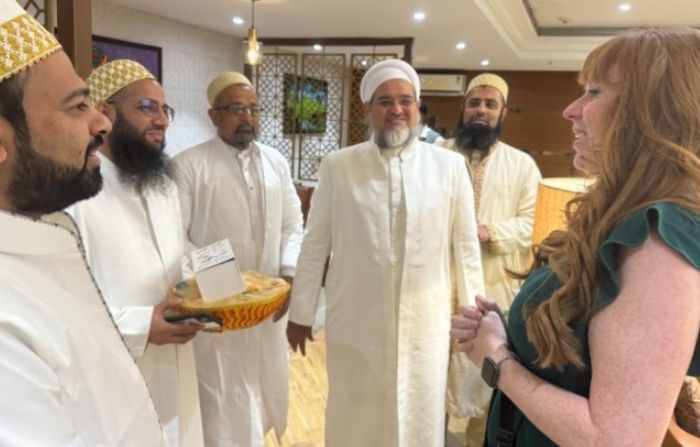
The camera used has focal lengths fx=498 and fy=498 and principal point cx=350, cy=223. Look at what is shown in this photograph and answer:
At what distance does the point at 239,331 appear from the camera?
2.07 meters

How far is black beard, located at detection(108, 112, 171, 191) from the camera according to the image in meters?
1.61

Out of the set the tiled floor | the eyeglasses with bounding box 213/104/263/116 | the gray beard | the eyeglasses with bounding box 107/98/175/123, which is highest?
the eyeglasses with bounding box 213/104/263/116

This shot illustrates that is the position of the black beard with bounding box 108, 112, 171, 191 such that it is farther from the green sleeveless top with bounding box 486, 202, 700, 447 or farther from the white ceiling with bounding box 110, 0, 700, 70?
the white ceiling with bounding box 110, 0, 700, 70

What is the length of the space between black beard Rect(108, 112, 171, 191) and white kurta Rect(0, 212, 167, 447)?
0.68 meters

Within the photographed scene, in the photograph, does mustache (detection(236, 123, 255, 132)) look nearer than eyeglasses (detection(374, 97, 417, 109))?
No

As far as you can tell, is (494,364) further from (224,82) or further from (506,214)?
(224,82)

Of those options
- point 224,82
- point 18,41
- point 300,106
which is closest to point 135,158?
point 224,82

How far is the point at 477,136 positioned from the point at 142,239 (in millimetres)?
1784

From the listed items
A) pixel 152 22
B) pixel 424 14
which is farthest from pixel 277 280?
pixel 152 22

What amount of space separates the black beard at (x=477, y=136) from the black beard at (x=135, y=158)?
Result: 1584 millimetres

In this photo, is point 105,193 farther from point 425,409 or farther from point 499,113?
point 499,113

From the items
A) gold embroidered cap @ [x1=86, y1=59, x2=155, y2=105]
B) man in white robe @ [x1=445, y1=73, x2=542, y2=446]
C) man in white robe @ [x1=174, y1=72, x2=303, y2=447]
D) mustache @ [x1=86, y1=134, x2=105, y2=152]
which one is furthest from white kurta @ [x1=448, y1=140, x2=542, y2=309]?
mustache @ [x1=86, y1=134, x2=105, y2=152]

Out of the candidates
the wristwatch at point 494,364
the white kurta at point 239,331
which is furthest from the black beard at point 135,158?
the wristwatch at point 494,364

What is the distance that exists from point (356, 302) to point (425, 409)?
499mm
